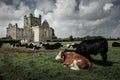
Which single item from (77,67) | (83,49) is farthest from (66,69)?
(83,49)

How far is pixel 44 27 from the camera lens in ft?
354

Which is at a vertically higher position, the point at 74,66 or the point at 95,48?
the point at 95,48

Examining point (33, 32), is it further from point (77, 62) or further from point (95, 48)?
point (77, 62)

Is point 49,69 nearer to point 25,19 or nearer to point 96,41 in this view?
point 96,41

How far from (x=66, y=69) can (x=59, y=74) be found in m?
1.16

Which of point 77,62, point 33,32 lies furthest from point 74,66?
point 33,32

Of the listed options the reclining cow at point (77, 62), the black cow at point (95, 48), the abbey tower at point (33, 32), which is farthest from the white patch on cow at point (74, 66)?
the abbey tower at point (33, 32)

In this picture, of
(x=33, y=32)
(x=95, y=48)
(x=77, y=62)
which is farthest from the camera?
(x=33, y=32)

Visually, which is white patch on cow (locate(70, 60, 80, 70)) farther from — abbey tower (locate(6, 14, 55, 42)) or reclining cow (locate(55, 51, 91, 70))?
abbey tower (locate(6, 14, 55, 42))

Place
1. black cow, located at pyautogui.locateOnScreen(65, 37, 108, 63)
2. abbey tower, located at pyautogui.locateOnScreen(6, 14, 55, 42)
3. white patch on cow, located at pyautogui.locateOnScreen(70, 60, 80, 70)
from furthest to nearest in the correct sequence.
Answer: abbey tower, located at pyautogui.locateOnScreen(6, 14, 55, 42) < black cow, located at pyautogui.locateOnScreen(65, 37, 108, 63) < white patch on cow, located at pyautogui.locateOnScreen(70, 60, 80, 70)

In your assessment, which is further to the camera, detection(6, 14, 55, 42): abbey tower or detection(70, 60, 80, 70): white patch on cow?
detection(6, 14, 55, 42): abbey tower

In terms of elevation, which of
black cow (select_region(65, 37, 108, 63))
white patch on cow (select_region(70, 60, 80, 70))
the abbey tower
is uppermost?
the abbey tower

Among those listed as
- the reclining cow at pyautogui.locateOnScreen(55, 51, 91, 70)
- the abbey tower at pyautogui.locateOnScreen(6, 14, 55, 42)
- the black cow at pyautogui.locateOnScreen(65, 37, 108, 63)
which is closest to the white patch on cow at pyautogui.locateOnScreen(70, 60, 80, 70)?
the reclining cow at pyautogui.locateOnScreen(55, 51, 91, 70)

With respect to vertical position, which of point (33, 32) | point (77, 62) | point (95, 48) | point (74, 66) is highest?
point (33, 32)
